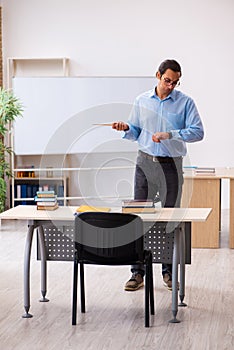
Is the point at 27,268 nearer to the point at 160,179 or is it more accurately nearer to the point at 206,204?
the point at 160,179

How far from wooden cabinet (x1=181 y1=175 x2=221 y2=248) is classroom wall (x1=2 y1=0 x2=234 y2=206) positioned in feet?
7.85

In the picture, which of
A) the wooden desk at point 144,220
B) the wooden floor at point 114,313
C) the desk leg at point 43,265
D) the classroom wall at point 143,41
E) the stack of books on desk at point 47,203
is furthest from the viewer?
the classroom wall at point 143,41

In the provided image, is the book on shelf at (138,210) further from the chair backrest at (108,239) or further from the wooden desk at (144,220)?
the chair backrest at (108,239)

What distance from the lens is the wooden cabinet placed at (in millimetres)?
6418

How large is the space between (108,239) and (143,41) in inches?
201

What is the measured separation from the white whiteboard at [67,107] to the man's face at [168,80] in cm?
350

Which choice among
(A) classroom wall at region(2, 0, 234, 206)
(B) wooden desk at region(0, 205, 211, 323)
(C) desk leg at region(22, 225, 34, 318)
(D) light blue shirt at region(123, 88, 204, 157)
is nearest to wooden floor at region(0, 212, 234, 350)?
(C) desk leg at region(22, 225, 34, 318)

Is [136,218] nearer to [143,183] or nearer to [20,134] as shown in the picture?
[143,183]

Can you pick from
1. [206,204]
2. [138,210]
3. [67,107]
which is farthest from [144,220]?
[67,107]

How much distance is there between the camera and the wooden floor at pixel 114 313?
385cm

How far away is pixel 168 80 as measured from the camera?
4.68 meters

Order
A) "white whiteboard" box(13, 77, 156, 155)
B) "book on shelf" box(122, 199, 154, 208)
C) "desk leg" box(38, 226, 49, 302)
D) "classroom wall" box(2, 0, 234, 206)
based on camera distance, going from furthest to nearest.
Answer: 1. "classroom wall" box(2, 0, 234, 206)
2. "white whiteboard" box(13, 77, 156, 155)
3. "desk leg" box(38, 226, 49, 302)
4. "book on shelf" box(122, 199, 154, 208)

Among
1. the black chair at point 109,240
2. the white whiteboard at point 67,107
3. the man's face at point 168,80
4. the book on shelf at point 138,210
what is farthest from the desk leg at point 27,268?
the white whiteboard at point 67,107

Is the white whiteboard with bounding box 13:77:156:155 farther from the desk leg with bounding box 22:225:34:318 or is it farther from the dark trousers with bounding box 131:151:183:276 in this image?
the desk leg with bounding box 22:225:34:318
